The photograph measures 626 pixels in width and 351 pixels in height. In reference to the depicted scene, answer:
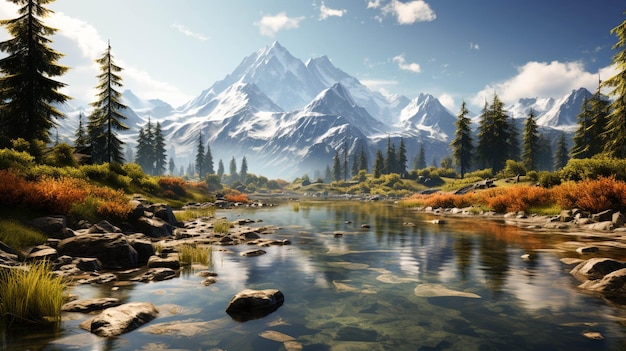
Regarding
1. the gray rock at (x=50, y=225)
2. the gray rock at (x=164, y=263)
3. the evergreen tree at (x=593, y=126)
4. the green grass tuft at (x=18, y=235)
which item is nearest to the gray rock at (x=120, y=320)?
the gray rock at (x=164, y=263)

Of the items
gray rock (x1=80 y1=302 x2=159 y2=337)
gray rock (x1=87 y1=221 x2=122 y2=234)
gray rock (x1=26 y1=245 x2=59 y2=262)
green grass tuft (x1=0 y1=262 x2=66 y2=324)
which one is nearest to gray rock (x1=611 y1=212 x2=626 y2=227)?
gray rock (x1=80 y1=302 x2=159 y2=337)

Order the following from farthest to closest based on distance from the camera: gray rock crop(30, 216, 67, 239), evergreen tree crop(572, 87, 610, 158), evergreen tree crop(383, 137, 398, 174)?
evergreen tree crop(383, 137, 398, 174)
evergreen tree crop(572, 87, 610, 158)
gray rock crop(30, 216, 67, 239)

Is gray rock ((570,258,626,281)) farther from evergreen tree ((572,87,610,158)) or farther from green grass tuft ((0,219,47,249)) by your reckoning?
evergreen tree ((572,87,610,158))

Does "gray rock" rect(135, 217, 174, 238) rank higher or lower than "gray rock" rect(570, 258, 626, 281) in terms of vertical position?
higher

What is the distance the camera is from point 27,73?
87.5 ft

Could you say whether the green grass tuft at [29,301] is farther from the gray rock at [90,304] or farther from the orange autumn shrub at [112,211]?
the orange autumn shrub at [112,211]

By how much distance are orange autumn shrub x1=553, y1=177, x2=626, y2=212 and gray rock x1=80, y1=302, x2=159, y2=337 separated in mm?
24416

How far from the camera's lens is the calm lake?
5570 mm

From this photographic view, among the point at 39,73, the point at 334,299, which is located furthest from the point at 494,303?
the point at 39,73

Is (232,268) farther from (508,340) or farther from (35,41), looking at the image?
(35,41)

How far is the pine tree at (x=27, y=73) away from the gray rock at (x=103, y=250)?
71.9ft

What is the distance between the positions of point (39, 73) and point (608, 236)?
39508 millimetres

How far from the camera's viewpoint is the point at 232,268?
10.9 metres

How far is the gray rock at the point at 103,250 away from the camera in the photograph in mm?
10695
